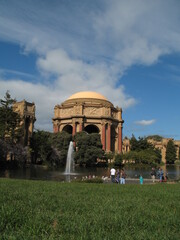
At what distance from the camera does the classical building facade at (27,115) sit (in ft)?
137

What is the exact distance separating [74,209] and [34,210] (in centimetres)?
87

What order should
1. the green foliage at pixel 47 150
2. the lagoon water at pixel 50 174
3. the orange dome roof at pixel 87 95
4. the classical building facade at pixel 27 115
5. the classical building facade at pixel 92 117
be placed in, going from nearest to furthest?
the lagoon water at pixel 50 174 → the green foliage at pixel 47 150 → the classical building facade at pixel 27 115 → the classical building facade at pixel 92 117 → the orange dome roof at pixel 87 95

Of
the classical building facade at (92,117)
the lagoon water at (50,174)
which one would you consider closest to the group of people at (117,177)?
the lagoon water at (50,174)

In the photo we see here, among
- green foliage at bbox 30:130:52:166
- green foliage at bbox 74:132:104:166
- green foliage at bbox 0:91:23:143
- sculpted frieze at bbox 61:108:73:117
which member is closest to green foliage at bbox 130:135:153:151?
green foliage at bbox 74:132:104:166

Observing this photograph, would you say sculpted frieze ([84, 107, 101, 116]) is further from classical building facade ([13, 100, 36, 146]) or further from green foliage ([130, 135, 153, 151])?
classical building facade ([13, 100, 36, 146])

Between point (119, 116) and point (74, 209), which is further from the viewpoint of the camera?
point (119, 116)

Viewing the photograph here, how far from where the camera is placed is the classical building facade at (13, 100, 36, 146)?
1645 inches

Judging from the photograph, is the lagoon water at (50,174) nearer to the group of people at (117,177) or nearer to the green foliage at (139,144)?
the group of people at (117,177)

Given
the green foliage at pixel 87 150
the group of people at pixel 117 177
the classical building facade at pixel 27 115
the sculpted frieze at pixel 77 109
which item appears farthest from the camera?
the sculpted frieze at pixel 77 109

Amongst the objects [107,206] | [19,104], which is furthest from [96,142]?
[107,206]

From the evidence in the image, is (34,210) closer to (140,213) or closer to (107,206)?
(107,206)

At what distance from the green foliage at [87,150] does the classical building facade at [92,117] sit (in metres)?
14.9

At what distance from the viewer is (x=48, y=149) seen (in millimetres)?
39719

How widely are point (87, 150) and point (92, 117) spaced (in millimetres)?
18839
